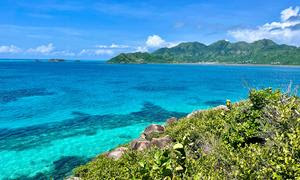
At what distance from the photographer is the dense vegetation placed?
26.2 feet

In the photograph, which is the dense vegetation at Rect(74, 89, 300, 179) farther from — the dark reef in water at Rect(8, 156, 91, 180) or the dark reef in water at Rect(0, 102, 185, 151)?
the dark reef in water at Rect(0, 102, 185, 151)

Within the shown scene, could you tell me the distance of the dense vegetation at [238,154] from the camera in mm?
7996

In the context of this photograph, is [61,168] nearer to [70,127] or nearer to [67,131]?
[67,131]

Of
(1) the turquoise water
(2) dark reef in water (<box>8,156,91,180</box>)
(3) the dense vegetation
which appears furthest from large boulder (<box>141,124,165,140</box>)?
(3) the dense vegetation

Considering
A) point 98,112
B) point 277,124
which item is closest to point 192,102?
point 98,112

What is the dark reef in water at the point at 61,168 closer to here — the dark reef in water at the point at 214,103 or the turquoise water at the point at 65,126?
the turquoise water at the point at 65,126

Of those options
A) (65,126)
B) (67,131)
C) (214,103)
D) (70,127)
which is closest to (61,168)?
(67,131)

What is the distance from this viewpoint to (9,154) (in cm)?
2520

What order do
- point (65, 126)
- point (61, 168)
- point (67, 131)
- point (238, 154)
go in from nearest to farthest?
point (238, 154) → point (61, 168) → point (67, 131) → point (65, 126)

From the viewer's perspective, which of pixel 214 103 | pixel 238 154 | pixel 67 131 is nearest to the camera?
pixel 238 154

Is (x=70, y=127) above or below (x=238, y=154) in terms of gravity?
below

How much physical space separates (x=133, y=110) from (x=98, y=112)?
609 cm

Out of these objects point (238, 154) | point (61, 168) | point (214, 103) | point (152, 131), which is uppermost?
point (238, 154)

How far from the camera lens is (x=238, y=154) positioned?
33.2 ft
